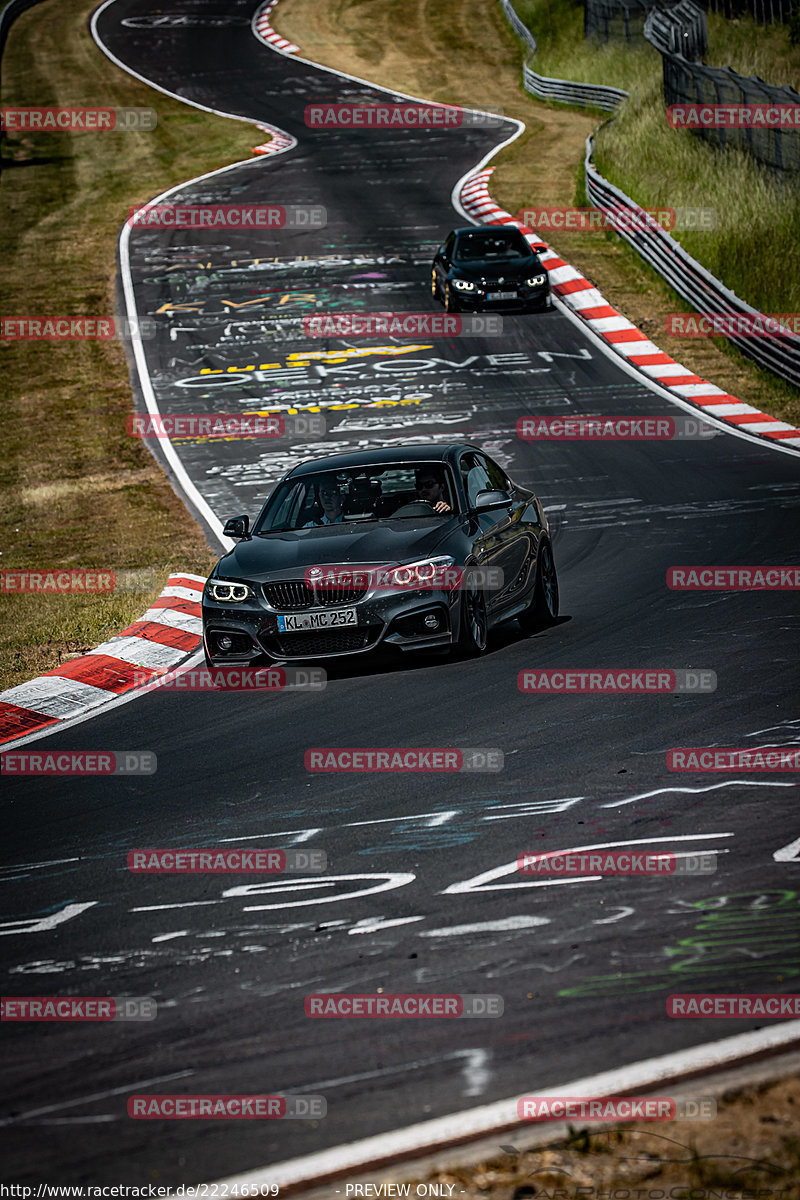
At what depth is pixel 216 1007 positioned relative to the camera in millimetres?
5016

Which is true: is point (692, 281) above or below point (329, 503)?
above

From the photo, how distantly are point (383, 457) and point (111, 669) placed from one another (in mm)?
2604

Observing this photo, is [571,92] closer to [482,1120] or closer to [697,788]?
[697,788]

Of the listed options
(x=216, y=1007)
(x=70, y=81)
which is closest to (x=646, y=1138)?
(x=216, y=1007)

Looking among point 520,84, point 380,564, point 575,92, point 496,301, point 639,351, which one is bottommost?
point 380,564

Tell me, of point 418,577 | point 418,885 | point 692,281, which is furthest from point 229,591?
point 692,281

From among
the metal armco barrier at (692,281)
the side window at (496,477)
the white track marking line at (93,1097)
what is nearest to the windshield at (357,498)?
the side window at (496,477)

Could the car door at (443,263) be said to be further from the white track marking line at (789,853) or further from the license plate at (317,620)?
the white track marking line at (789,853)

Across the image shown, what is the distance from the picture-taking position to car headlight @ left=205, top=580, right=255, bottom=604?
33.6 feet

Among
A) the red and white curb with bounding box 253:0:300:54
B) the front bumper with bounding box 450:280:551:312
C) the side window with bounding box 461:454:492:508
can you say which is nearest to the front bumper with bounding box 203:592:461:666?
the side window with bounding box 461:454:492:508

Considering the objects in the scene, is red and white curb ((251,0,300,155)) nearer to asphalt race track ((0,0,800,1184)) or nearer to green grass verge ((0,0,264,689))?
green grass verge ((0,0,264,689))

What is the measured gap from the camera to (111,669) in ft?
37.8

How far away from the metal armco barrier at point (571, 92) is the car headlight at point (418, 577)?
118ft

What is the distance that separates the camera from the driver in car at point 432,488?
11.0 meters
